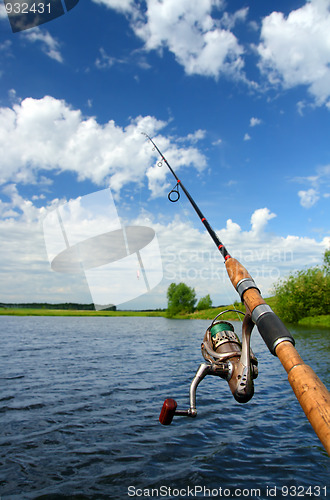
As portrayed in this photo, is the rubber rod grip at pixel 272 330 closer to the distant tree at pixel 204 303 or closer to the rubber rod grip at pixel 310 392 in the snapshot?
the rubber rod grip at pixel 310 392

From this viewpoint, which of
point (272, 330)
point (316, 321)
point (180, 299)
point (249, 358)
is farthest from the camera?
point (180, 299)

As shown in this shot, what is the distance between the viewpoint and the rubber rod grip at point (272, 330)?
208cm

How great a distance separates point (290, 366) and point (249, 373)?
1016 mm

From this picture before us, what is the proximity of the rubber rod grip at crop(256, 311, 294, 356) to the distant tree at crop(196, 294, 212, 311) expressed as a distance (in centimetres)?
9241

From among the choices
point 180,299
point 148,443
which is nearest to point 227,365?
point 148,443

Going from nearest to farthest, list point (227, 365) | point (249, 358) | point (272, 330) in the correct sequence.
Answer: point (272, 330) < point (249, 358) < point (227, 365)

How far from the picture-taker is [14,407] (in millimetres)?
A: 8484

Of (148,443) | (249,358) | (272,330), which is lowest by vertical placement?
(148,443)

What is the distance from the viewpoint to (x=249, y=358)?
9.52ft

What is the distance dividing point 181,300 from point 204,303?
7759 mm

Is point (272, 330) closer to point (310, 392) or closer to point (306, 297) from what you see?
point (310, 392)

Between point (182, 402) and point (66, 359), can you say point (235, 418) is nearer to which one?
point (182, 402)

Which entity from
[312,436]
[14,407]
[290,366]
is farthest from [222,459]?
[14,407]

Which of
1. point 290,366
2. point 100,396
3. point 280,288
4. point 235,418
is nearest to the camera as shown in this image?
point 290,366
